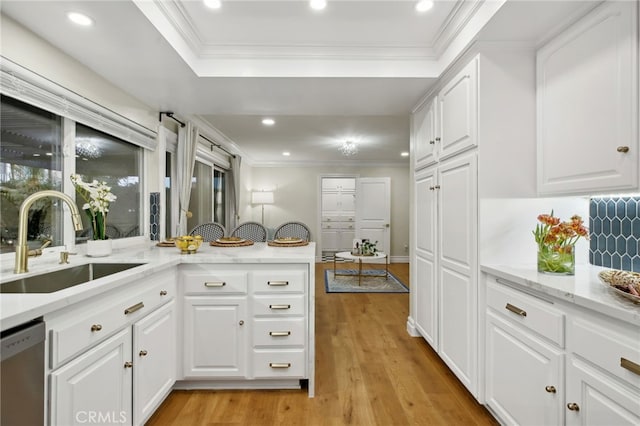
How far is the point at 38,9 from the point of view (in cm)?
144

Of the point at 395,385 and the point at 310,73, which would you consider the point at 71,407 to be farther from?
the point at 310,73

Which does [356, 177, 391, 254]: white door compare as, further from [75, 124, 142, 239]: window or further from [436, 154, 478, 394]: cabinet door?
[75, 124, 142, 239]: window

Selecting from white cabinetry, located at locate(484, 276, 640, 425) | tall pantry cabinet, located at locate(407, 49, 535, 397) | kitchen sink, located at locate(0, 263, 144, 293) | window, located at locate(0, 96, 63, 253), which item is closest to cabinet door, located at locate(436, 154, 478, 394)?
tall pantry cabinet, located at locate(407, 49, 535, 397)

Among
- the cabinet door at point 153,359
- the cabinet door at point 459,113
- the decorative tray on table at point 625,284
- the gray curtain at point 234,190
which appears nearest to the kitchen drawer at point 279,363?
the cabinet door at point 153,359

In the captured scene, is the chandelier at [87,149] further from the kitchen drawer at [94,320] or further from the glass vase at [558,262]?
the glass vase at [558,262]

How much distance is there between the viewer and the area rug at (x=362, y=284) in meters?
4.50

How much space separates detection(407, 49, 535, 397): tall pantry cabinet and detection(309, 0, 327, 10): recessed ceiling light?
1.00 meters

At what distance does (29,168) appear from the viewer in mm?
1692

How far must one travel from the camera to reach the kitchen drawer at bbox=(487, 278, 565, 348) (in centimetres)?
124

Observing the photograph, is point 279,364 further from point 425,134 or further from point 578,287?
point 425,134

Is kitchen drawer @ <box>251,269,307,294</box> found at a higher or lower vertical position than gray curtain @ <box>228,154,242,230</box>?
lower

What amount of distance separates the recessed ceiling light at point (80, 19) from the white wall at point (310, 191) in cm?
562

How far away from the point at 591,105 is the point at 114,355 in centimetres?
256

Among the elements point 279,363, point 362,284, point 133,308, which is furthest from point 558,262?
point 362,284
